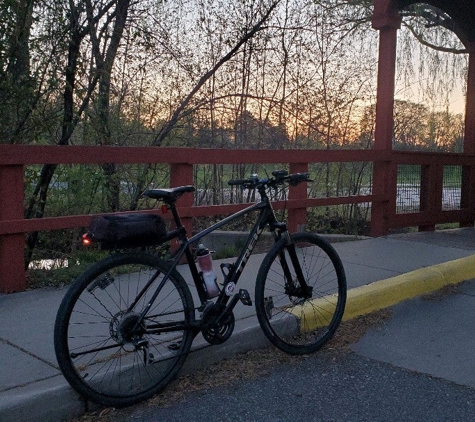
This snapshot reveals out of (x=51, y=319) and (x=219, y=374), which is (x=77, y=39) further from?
(x=219, y=374)

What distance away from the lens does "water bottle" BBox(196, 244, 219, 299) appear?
420 centimetres

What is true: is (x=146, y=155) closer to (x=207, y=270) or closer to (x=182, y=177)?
(x=182, y=177)

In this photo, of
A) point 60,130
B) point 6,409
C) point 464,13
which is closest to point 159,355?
point 6,409

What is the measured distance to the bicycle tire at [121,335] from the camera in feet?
11.9

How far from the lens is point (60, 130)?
27.3 ft

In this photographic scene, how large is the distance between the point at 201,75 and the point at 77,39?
240 centimetres

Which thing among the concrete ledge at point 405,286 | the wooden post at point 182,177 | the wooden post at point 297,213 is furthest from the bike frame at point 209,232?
the wooden post at point 297,213

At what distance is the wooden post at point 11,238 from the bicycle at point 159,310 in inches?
55.1

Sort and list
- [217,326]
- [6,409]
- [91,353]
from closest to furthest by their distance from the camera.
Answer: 1. [6,409]
2. [91,353]
3. [217,326]

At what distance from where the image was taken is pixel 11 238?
5.48 m

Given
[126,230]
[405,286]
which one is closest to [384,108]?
[405,286]

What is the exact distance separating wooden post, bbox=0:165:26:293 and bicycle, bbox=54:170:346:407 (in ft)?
4.59

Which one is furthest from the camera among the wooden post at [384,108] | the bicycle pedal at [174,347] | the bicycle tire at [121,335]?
the wooden post at [384,108]

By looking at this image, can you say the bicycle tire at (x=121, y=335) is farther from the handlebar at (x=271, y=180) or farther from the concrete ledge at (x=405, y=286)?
→ the concrete ledge at (x=405, y=286)
